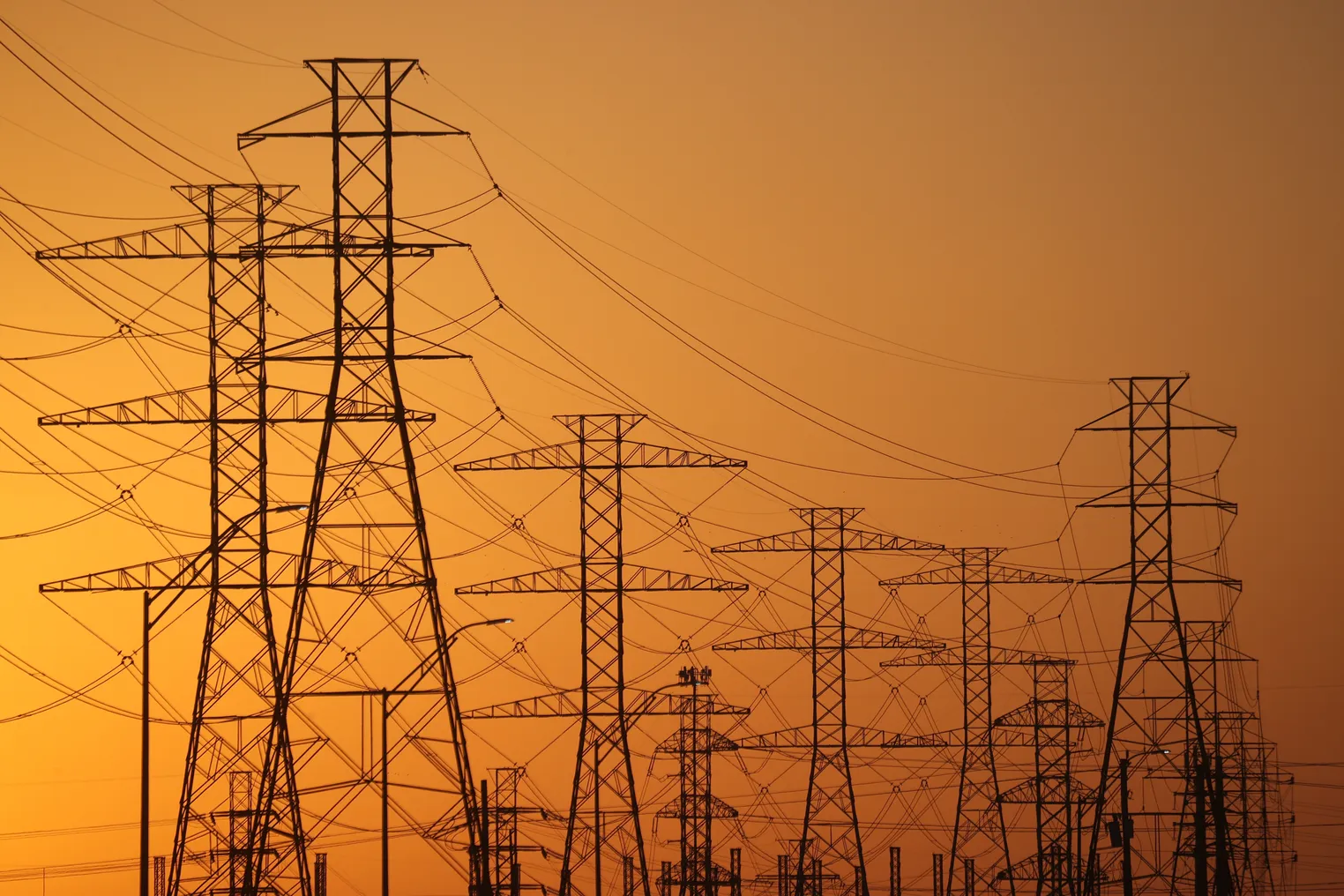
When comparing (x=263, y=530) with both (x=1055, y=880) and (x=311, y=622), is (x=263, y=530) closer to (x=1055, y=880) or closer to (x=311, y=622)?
(x=311, y=622)

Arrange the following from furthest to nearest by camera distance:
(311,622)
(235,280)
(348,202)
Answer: (235,280) < (311,622) < (348,202)

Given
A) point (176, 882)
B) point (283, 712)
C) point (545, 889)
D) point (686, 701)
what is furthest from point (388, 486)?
point (545, 889)

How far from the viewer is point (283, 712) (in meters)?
47.0

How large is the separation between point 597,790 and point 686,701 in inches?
651

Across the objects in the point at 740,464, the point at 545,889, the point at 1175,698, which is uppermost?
the point at 740,464

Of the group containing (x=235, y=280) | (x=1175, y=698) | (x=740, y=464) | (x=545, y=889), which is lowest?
(x=545, y=889)

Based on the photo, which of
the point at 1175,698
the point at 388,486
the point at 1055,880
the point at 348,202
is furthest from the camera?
the point at 1055,880

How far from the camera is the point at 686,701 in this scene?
82438 mm

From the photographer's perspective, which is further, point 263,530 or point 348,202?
point 263,530

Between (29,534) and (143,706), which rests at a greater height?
(29,534)

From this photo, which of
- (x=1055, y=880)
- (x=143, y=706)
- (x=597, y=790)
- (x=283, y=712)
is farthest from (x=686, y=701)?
(x=143, y=706)

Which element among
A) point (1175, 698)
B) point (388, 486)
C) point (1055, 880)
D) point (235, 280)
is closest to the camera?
point (388, 486)

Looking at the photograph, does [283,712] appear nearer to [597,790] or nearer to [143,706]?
[143,706]

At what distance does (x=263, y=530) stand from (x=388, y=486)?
13.3 metres
